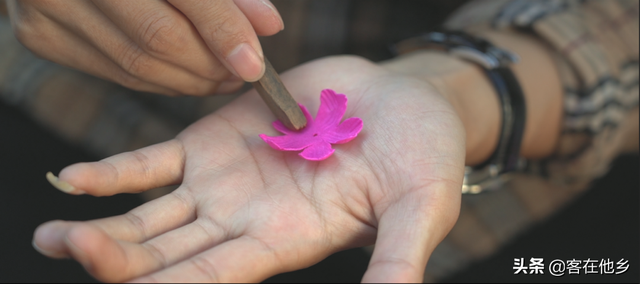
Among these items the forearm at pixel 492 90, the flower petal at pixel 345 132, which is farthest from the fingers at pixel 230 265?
the forearm at pixel 492 90

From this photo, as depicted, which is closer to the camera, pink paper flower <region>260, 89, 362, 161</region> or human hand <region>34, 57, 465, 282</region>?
human hand <region>34, 57, 465, 282</region>

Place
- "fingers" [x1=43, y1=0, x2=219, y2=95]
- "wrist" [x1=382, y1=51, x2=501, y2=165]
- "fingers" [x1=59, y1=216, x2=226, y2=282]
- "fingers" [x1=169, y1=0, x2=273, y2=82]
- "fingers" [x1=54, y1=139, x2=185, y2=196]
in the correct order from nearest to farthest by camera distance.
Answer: "fingers" [x1=59, y1=216, x2=226, y2=282] → "fingers" [x1=54, y1=139, x2=185, y2=196] → "fingers" [x1=169, y1=0, x2=273, y2=82] → "fingers" [x1=43, y1=0, x2=219, y2=95] → "wrist" [x1=382, y1=51, x2=501, y2=165]

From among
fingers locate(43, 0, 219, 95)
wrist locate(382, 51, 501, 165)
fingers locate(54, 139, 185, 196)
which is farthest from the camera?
wrist locate(382, 51, 501, 165)

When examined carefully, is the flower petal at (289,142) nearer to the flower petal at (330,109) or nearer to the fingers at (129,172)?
the flower petal at (330,109)

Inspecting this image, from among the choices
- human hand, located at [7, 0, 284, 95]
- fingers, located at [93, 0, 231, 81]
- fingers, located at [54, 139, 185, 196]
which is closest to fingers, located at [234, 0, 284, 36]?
human hand, located at [7, 0, 284, 95]

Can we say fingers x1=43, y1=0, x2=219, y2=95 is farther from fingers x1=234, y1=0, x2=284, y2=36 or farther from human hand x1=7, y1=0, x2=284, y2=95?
fingers x1=234, y1=0, x2=284, y2=36
